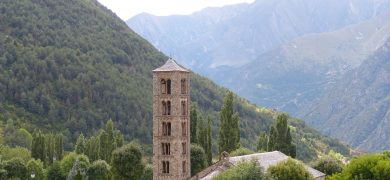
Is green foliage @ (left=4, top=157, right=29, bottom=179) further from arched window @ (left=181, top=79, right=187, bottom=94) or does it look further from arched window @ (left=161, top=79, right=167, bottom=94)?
arched window @ (left=181, top=79, right=187, bottom=94)

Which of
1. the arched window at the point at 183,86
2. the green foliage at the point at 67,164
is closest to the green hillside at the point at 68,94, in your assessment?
the green foliage at the point at 67,164

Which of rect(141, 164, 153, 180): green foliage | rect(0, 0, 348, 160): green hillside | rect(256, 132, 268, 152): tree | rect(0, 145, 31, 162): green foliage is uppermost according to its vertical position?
rect(0, 0, 348, 160): green hillside

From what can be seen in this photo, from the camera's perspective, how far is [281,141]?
111 meters

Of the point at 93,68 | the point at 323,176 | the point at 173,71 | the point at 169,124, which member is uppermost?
the point at 93,68

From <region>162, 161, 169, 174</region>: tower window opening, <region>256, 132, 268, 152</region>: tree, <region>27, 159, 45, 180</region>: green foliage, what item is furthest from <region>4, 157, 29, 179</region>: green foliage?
<region>162, 161, 169, 174</region>: tower window opening

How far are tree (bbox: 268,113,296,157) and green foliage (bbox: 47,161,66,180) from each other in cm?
3372

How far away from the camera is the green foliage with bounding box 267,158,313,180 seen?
252 feet

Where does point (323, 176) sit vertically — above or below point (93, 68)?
below

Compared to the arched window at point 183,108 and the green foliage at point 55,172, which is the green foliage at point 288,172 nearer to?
the arched window at point 183,108

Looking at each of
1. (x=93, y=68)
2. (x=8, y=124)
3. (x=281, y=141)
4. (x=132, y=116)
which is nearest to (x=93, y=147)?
(x=281, y=141)

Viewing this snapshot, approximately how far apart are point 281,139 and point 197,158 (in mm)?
15587

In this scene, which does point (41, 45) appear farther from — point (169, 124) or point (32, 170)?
point (169, 124)

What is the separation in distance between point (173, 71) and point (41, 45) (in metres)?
126

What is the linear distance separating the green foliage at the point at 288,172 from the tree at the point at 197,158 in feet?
83.5
